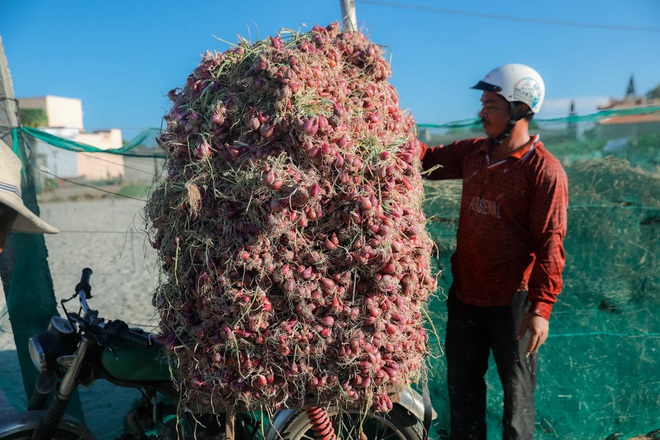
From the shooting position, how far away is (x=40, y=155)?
3.59m

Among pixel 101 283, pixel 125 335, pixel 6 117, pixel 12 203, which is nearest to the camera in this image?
pixel 12 203

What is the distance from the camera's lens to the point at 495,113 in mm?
2732

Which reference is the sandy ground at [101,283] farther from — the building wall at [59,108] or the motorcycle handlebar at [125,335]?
the building wall at [59,108]

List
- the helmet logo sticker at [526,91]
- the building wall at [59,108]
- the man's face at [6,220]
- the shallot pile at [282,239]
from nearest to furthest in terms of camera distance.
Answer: the shallot pile at [282,239] → the man's face at [6,220] → the helmet logo sticker at [526,91] → the building wall at [59,108]

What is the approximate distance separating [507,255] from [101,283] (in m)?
6.24

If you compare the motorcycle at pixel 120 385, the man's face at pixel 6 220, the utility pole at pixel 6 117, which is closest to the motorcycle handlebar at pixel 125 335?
the motorcycle at pixel 120 385

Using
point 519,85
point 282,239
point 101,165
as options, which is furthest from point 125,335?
point 519,85

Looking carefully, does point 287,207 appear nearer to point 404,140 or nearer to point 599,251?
point 404,140

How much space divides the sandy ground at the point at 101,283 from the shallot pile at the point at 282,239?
35 centimetres

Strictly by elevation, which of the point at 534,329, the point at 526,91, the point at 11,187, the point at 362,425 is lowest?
the point at 362,425

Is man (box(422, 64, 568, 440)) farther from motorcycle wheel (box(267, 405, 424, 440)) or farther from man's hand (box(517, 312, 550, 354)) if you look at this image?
motorcycle wheel (box(267, 405, 424, 440))

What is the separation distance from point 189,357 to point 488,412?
7.96ft

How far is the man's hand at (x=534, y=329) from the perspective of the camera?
2.44 m

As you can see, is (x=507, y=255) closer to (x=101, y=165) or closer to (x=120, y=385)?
(x=120, y=385)
